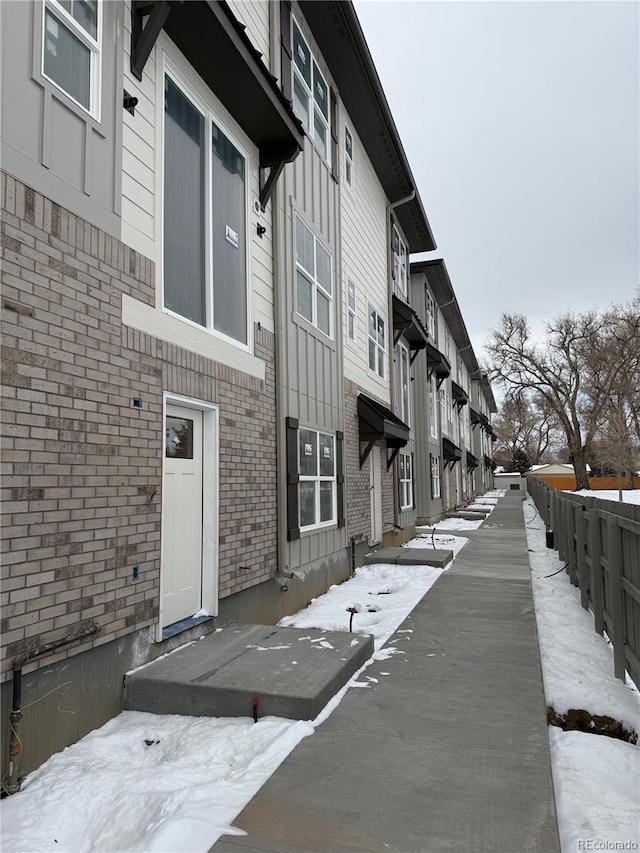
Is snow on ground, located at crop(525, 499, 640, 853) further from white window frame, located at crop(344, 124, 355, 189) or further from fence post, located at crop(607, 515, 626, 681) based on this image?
white window frame, located at crop(344, 124, 355, 189)

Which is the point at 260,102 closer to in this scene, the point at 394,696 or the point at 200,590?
the point at 200,590

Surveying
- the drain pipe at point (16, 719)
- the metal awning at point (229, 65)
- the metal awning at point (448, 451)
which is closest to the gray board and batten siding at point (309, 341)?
the metal awning at point (229, 65)

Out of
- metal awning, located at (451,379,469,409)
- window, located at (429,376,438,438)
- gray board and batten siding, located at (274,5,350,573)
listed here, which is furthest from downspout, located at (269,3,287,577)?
metal awning, located at (451,379,469,409)

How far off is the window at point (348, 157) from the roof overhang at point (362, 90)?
439mm

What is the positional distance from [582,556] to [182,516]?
5.50 meters

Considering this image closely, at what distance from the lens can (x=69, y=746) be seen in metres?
3.58

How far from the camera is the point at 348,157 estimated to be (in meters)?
10.9

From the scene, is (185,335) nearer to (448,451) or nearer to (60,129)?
(60,129)

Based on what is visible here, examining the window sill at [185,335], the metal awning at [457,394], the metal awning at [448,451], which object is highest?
the metal awning at [457,394]

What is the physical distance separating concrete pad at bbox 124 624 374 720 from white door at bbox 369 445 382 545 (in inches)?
267

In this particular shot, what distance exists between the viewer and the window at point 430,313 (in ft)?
65.0

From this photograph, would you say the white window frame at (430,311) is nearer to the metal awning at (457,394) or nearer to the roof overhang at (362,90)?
the metal awning at (457,394)

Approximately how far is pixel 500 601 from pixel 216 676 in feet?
14.7

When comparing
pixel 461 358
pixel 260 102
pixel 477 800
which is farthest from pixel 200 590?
pixel 461 358
